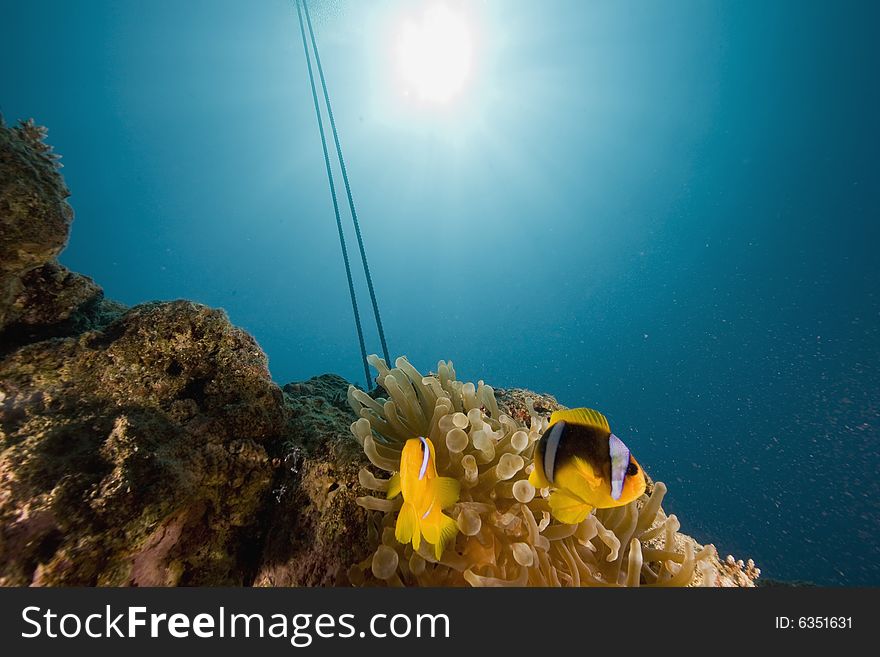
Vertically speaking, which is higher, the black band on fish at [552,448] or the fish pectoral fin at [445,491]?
the black band on fish at [552,448]

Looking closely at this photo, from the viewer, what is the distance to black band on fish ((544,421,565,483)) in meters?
1.28

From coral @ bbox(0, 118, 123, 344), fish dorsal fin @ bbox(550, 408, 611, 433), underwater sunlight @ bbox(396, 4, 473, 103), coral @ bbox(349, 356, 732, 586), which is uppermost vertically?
underwater sunlight @ bbox(396, 4, 473, 103)

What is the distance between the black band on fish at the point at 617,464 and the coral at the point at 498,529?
0.63m

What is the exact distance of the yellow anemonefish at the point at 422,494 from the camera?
1254 millimetres

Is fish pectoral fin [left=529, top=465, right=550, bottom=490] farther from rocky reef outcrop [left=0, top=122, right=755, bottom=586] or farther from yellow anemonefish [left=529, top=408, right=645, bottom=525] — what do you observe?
rocky reef outcrop [left=0, top=122, right=755, bottom=586]

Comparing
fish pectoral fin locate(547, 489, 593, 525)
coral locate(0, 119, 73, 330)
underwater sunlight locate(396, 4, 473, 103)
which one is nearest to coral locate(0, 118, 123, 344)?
coral locate(0, 119, 73, 330)

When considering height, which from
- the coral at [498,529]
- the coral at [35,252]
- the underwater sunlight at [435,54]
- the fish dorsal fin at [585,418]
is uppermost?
the underwater sunlight at [435,54]

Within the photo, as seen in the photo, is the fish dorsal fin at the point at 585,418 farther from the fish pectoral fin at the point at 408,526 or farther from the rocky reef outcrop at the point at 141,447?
the rocky reef outcrop at the point at 141,447

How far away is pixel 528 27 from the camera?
43.3m

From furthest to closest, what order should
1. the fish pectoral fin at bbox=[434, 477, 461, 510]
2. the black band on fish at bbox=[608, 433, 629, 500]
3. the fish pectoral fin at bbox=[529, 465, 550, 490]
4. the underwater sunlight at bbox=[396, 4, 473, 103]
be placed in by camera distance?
the underwater sunlight at bbox=[396, 4, 473, 103]
the fish pectoral fin at bbox=[434, 477, 461, 510]
the fish pectoral fin at bbox=[529, 465, 550, 490]
the black band on fish at bbox=[608, 433, 629, 500]

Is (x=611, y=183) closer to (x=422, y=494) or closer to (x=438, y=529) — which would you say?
(x=438, y=529)

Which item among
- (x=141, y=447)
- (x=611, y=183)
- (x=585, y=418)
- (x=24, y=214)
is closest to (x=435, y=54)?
(x=24, y=214)

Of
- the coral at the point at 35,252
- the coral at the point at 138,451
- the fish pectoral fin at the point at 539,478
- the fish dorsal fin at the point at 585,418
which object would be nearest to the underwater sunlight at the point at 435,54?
the coral at the point at 35,252

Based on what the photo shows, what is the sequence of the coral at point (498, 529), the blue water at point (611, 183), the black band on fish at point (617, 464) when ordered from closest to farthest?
the black band on fish at point (617, 464)
the coral at point (498, 529)
the blue water at point (611, 183)
